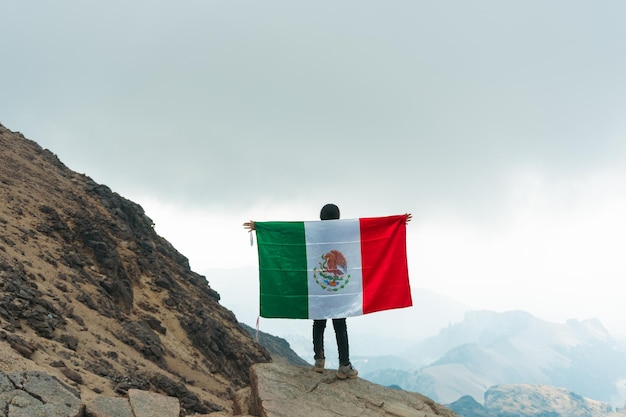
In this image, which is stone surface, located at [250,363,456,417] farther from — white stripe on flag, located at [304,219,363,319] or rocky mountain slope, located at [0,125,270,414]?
rocky mountain slope, located at [0,125,270,414]

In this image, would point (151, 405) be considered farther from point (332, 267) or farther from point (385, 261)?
point (385, 261)

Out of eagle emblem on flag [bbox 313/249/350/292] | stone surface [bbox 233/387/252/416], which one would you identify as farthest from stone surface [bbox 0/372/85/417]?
eagle emblem on flag [bbox 313/249/350/292]

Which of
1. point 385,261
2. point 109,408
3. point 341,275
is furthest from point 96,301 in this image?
point 385,261

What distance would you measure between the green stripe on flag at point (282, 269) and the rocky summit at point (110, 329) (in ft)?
5.58

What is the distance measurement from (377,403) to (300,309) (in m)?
3.01

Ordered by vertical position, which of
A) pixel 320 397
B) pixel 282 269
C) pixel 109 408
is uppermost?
pixel 282 269

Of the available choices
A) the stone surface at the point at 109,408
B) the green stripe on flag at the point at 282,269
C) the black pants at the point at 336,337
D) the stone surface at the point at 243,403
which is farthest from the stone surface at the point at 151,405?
the black pants at the point at 336,337

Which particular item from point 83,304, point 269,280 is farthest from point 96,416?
point 83,304

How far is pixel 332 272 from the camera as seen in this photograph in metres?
11.4

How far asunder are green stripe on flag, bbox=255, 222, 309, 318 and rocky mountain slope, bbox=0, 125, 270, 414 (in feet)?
16.2

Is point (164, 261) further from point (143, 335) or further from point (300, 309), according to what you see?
point (300, 309)

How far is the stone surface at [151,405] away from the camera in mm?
8195

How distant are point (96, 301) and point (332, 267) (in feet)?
60.8

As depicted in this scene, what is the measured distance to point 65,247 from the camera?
91.1 feet
